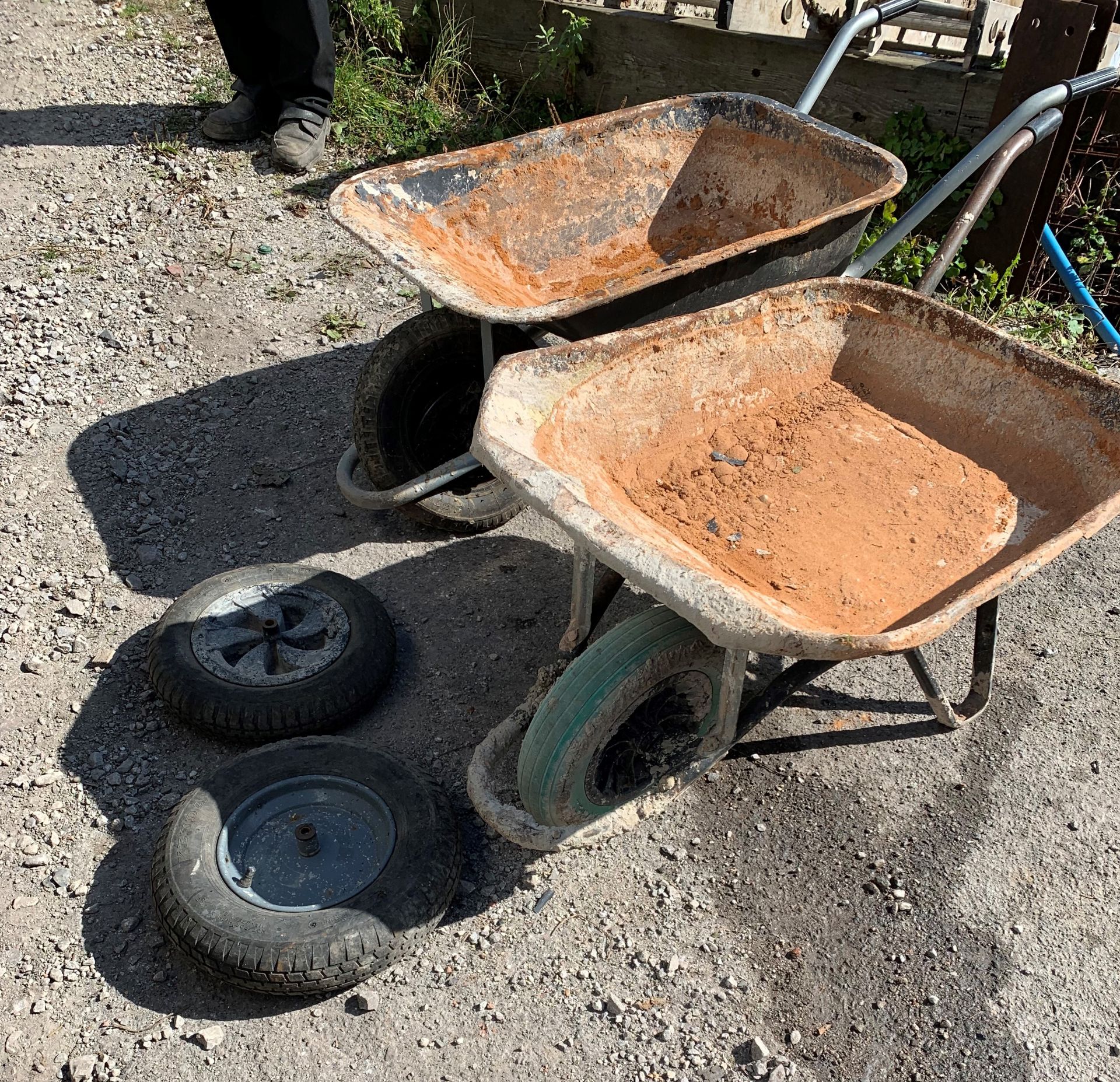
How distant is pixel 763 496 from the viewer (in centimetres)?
280

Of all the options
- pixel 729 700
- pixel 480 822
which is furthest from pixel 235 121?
pixel 729 700

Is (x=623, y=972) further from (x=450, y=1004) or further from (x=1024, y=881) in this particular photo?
(x=1024, y=881)

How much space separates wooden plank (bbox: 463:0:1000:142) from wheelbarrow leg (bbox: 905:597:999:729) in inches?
113

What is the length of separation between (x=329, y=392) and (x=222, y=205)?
1673mm

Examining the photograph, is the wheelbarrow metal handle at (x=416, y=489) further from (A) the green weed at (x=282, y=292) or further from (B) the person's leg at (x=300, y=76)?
(B) the person's leg at (x=300, y=76)

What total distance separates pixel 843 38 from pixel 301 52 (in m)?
3.03

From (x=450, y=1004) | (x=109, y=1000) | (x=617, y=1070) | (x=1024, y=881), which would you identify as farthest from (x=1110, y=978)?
(x=109, y=1000)

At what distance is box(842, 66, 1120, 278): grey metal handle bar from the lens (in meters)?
3.19

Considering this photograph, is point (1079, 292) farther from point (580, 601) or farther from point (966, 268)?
point (580, 601)

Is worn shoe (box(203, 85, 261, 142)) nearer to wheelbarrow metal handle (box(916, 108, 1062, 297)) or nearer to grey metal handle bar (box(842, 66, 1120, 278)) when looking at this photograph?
grey metal handle bar (box(842, 66, 1120, 278))

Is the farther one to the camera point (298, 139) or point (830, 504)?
point (298, 139)

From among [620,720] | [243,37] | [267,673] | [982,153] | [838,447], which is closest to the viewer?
[620,720]

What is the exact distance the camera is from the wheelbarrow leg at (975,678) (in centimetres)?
298

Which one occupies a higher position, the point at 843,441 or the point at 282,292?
the point at 843,441
